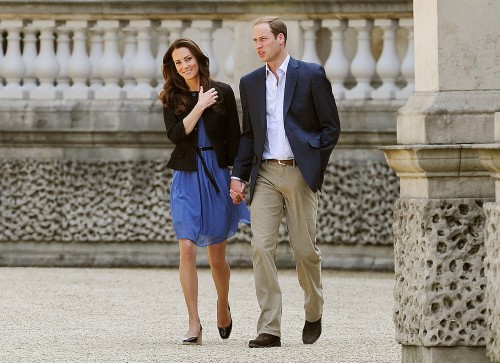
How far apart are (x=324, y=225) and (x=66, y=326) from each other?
14.0ft

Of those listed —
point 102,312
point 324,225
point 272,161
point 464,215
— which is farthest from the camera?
point 324,225

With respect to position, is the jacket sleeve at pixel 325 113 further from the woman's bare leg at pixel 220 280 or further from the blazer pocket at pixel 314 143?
the woman's bare leg at pixel 220 280

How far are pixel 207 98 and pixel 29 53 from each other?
5.18 meters

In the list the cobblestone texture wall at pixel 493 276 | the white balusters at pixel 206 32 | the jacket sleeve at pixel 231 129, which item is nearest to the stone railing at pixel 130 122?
the white balusters at pixel 206 32

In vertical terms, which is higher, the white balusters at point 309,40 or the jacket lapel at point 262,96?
the white balusters at point 309,40

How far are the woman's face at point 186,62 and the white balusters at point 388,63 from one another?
175 inches

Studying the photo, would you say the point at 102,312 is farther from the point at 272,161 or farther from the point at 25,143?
the point at 25,143

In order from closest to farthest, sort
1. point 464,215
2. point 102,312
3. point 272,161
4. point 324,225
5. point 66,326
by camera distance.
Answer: point 464,215, point 272,161, point 66,326, point 102,312, point 324,225

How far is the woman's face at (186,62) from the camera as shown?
1009cm

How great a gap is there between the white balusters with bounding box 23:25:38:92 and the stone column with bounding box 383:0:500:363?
7160 mm

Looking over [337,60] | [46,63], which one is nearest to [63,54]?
[46,63]

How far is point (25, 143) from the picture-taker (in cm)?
1488

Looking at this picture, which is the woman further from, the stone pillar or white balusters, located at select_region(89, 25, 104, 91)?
white balusters, located at select_region(89, 25, 104, 91)

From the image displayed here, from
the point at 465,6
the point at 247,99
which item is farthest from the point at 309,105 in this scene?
the point at 465,6
